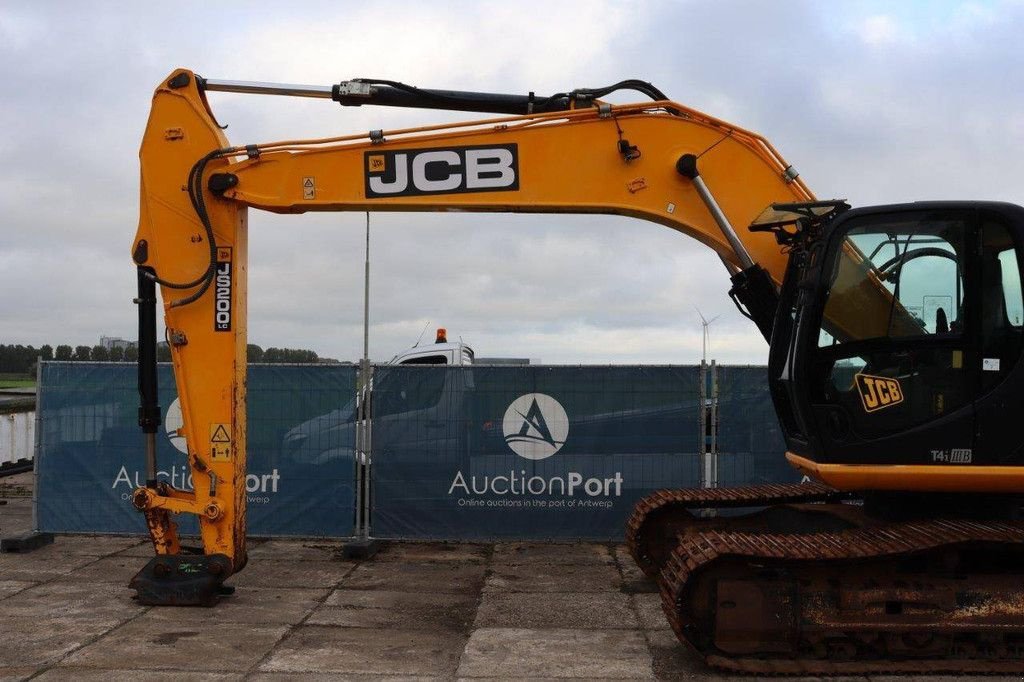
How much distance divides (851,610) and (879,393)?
4.58 ft

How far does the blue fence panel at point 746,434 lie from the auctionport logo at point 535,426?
180 cm

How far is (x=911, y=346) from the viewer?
20.7ft

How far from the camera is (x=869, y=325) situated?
6.44m

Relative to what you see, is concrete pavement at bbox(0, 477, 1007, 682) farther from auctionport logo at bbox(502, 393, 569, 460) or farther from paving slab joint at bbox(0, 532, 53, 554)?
auctionport logo at bbox(502, 393, 569, 460)

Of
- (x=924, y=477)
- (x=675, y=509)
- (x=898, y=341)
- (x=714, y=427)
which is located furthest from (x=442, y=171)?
(x=714, y=427)

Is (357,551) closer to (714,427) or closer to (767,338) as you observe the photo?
(714,427)

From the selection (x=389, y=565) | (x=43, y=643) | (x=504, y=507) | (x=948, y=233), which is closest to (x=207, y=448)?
(x=43, y=643)

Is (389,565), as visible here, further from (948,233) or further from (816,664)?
(948,233)

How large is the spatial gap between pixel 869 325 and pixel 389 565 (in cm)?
542

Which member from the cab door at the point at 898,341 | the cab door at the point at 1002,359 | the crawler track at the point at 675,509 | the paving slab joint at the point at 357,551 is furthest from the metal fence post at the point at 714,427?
the cab door at the point at 1002,359

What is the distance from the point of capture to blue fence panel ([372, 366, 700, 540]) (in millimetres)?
10812

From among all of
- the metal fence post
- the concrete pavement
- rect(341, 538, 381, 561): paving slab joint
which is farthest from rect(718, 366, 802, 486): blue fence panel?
rect(341, 538, 381, 561): paving slab joint

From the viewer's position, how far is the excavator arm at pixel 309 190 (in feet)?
24.9

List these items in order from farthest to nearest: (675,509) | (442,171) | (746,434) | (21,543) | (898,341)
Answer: (746,434), (21,543), (675,509), (442,171), (898,341)
